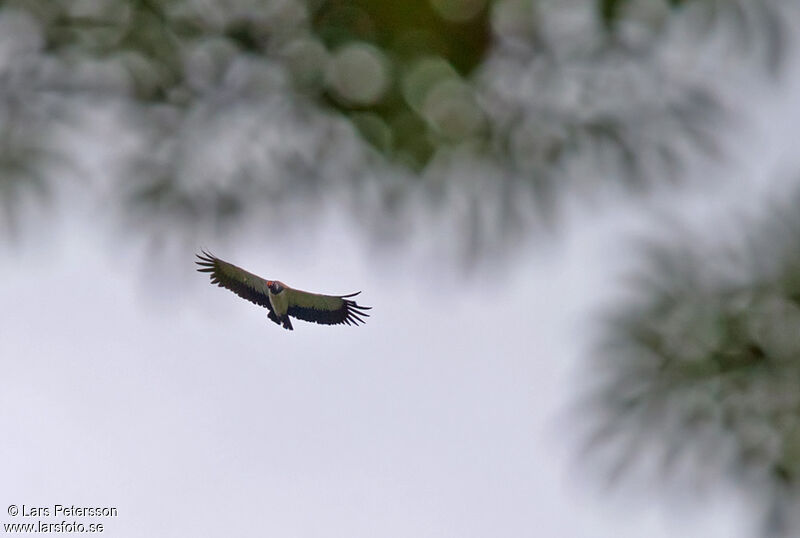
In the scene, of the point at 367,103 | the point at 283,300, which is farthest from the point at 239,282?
the point at 367,103

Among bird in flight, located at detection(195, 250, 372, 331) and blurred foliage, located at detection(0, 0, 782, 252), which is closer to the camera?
blurred foliage, located at detection(0, 0, 782, 252)

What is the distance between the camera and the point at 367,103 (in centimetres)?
53

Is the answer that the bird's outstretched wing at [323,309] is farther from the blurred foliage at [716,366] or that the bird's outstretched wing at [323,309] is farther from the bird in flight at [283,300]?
the blurred foliage at [716,366]

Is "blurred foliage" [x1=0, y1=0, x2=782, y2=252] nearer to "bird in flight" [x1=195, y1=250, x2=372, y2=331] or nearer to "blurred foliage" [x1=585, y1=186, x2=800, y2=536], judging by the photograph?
"blurred foliage" [x1=585, y1=186, x2=800, y2=536]

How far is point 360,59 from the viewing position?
52cm

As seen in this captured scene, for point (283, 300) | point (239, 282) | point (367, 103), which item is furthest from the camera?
point (283, 300)

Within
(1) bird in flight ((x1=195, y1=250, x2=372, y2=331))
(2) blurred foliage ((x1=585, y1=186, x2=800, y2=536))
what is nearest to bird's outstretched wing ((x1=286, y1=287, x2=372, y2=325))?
(1) bird in flight ((x1=195, y1=250, x2=372, y2=331))

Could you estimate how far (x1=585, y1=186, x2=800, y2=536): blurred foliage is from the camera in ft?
1.77

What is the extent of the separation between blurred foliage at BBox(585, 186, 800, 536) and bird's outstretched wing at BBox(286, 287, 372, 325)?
821 millimetres

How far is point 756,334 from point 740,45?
185 millimetres

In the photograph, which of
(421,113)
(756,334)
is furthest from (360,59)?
(756,334)

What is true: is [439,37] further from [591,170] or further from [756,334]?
[756,334]

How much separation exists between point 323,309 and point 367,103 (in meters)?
0.97

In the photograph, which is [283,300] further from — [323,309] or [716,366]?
[716,366]
